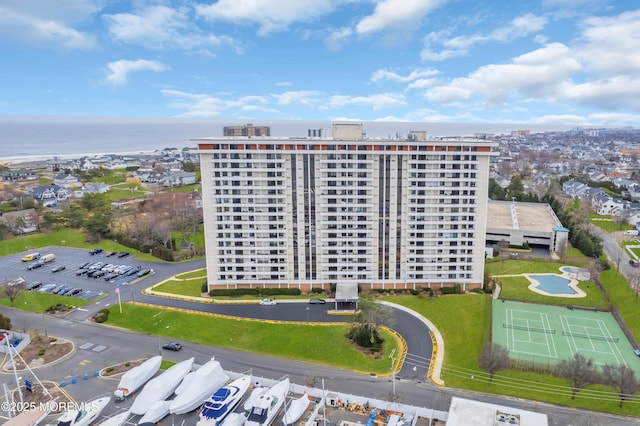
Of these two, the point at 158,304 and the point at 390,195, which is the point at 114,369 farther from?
the point at 390,195

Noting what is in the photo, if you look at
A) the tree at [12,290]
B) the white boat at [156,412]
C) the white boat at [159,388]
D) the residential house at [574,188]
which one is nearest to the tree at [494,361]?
the white boat at [159,388]

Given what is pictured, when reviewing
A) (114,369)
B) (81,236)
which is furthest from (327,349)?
(81,236)

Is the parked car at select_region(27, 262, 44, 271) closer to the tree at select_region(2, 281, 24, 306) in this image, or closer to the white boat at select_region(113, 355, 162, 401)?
the tree at select_region(2, 281, 24, 306)

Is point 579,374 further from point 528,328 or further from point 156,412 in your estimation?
point 156,412

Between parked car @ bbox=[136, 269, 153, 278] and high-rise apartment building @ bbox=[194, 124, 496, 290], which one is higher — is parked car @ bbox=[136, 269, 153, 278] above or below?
below

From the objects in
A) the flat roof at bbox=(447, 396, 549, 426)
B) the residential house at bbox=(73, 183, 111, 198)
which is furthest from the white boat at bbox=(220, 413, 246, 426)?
the residential house at bbox=(73, 183, 111, 198)

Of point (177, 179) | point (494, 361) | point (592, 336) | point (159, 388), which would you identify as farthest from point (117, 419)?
point (177, 179)
